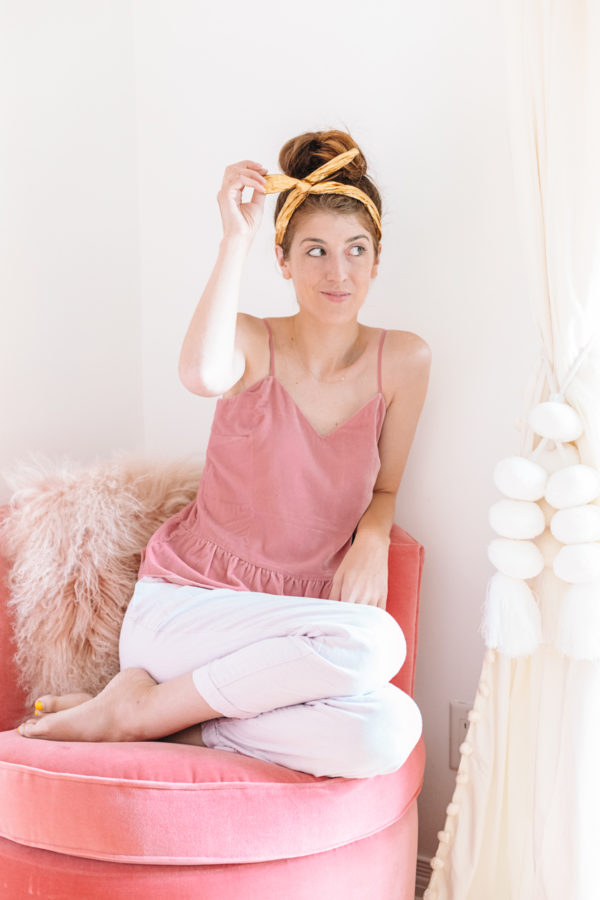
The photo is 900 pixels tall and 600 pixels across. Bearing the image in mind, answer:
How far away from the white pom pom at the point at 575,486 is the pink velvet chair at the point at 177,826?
527 mm

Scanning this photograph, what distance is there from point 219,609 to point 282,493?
26 centimetres

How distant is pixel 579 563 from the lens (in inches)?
53.2

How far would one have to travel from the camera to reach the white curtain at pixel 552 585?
1.38 metres

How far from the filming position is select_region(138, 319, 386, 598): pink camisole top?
1610 mm

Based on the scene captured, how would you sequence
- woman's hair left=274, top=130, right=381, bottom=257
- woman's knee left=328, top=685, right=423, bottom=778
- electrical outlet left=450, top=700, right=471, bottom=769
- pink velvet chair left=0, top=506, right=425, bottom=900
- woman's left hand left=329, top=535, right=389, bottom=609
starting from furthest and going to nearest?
1. electrical outlet left=450, top=700, right=471, bottom=769
2. woman's hair left=274, top=130, right=381, bottom=257
3. woman's left hand left=329, top=535, right=389, bottom=609
4. woman's knee left=328, top=685, right=423, bottom=778
5. pink velvet chair left=0, top=506, right=425, bottom=900

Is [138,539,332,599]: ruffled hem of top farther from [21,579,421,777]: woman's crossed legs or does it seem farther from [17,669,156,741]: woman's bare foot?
[17,669,156,741]: woman's bare foot

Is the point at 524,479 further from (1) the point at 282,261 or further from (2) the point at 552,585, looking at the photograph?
(1) the point at 282,261

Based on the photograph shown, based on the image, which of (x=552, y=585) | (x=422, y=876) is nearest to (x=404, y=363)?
(x=552, y=585)

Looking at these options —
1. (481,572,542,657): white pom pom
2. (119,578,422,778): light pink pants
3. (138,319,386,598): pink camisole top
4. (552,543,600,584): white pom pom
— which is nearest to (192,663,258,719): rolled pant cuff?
(119,578,422,778): light pink pants

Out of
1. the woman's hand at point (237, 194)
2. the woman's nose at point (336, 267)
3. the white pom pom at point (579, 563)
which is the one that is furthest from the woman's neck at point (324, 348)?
the white pom pom at point (579, 563)

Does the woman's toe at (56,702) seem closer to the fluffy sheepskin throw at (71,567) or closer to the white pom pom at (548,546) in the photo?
the fluffy sheepskin throw at (71,567)

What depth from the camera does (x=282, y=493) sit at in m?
1.63

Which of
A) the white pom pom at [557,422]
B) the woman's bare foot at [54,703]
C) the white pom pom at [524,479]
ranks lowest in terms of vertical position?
the woman's bare foot at [54,703]

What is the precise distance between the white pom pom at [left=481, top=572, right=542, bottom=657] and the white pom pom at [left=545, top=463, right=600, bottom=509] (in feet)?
0.54
